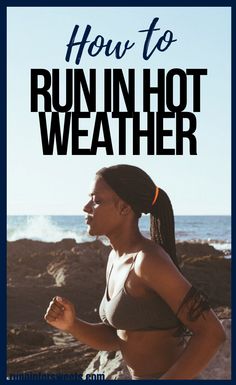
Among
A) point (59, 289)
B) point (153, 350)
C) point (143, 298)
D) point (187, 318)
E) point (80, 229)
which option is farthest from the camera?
point (80, 229)

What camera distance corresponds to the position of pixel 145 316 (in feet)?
7.68

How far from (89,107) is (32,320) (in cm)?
815

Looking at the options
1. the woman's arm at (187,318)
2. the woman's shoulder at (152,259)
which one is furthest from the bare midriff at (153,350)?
the woman's shoulder at (152,259)

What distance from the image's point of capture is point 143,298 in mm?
2316

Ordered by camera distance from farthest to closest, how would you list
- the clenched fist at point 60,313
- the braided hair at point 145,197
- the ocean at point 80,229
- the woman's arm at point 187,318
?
1. the ocean at point 80,229
2. the clenched fist at point 60,313
3. the braided hair at point 145,197
4. the woman's arm at point 187,318

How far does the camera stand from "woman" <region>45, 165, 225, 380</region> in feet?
7.23

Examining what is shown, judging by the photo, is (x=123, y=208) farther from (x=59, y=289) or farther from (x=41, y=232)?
(x=41, y=232)

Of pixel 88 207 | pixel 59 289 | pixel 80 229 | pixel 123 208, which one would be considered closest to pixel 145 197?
pixel 123 208

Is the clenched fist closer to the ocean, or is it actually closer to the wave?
the ocean

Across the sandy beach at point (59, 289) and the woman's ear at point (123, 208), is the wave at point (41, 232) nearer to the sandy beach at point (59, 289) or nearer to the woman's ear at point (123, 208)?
the sandy beach at point (59, 289)

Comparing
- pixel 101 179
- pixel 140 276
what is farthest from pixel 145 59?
pixel 140 276

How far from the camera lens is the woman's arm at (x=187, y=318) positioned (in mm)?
2172

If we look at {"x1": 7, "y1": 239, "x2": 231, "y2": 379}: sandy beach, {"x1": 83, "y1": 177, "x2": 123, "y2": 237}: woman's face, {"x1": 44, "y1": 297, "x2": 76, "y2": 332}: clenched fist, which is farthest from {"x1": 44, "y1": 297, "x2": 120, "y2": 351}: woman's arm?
{"x1": 7, "y1": 239, "x2": 231, "y2": 379}: sandy beach

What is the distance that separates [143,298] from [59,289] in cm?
1145
